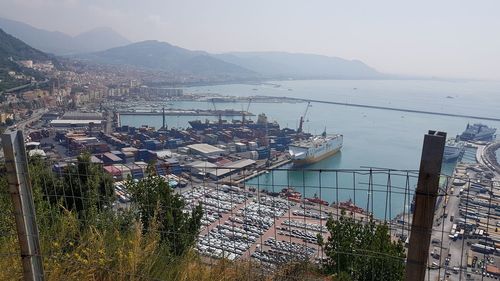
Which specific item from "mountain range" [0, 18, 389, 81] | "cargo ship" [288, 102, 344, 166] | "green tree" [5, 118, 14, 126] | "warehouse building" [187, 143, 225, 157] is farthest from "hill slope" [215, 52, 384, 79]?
"green tree" [5, 118, 14, 126]

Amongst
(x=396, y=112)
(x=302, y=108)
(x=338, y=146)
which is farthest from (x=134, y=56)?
(x=338, y=146)

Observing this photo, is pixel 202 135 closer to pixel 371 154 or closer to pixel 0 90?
pixel 371 154

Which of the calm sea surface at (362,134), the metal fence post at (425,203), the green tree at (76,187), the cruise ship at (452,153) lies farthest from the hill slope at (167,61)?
the metal fence post at (425,203)

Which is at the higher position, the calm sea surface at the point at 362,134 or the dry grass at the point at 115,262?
the dry grass at the point at 115,262

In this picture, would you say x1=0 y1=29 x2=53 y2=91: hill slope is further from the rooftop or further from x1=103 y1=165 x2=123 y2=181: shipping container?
x1=103 y1=165 x2=123 y2=181: shipping container

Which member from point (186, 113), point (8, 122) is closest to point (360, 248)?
point (8, 122)

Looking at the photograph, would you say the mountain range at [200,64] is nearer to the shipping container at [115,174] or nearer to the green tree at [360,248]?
the shipping container at [115,174]

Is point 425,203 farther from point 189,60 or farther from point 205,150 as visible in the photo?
point 189,60
